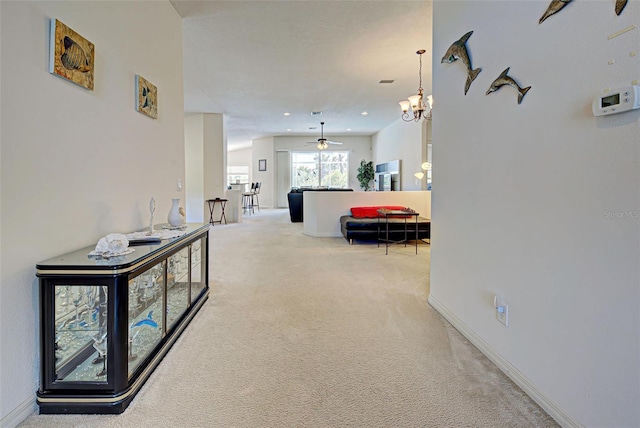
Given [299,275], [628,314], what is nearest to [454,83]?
[628,314]

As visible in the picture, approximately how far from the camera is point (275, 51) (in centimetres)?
451

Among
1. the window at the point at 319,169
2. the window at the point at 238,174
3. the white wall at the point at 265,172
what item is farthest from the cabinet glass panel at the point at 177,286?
the window at the point at 238,174

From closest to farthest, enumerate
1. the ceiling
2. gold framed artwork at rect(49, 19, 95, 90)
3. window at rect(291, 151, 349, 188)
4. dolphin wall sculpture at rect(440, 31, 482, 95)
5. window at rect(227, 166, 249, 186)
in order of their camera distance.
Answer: gold framed artwork at rect(49, 19, 95, 90) < dolphin wall sculpture at rect(440, 31, 482, 95) < the ceiling < window at rect(291, 151, 349, 188) < window at rect(227, 166, 249, 186)

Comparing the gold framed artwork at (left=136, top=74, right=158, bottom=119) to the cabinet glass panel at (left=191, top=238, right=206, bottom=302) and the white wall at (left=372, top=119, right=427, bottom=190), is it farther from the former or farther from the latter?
the white wall at (left=372, top=119, right=427, bottom=190)

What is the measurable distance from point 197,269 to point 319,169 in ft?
35.7

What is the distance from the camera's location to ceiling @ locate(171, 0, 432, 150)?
345 centimetres

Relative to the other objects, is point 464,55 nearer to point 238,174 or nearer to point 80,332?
point 80,332

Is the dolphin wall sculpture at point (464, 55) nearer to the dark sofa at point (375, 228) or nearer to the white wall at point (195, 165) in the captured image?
the dark sofa at point (375, 228)

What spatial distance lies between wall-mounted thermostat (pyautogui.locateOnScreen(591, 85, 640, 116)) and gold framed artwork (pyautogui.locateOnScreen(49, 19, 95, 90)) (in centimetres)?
243

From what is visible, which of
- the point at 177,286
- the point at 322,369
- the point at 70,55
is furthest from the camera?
the point at 177,286

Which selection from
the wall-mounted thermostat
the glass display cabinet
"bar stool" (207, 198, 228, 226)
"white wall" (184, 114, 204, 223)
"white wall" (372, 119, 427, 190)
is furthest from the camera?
"bar stool" (207, 198, 228, 226)

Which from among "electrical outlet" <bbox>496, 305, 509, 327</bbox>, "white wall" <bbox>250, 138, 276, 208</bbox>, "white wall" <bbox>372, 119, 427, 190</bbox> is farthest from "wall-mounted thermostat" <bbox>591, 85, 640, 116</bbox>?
"white wall" <bbox>250, 138, 276, 208</bbox>

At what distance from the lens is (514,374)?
1.75m

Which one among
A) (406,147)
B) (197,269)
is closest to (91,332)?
(197,269)
